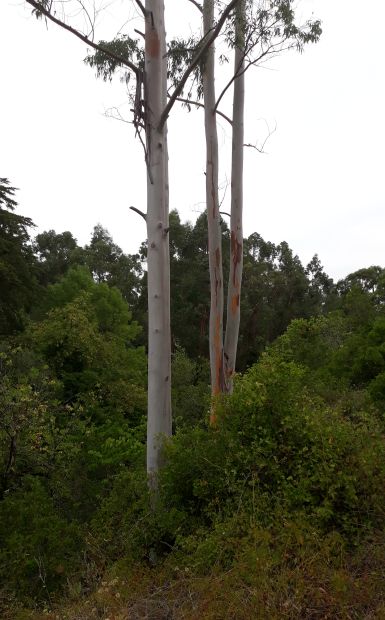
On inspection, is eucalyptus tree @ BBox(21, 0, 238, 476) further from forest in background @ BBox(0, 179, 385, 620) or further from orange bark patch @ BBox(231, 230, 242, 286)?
orange bark patch @ BBox(231, 230, 242, 286)

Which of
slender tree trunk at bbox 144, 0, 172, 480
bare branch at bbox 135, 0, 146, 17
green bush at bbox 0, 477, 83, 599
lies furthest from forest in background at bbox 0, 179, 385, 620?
bare branch at bbox 135, 0, 146, 17

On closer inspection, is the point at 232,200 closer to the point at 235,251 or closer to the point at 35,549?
the point at 235,251

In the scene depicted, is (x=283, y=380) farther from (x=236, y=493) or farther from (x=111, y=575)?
(x=111, y=575)

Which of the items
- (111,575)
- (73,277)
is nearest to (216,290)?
(111,575)

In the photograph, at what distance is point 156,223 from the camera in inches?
258

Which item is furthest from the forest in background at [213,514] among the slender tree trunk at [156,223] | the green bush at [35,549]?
the slender tree trunk at [156,223]

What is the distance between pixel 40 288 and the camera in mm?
18281

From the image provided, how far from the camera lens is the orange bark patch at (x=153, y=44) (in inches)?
258

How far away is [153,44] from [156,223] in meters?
1.99

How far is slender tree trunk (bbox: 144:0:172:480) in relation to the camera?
6324 millimetres

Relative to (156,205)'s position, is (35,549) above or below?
below

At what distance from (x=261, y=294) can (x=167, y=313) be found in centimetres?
2639

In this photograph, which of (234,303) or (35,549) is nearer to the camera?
(35,549)

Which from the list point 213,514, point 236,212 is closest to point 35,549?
point 213,514
